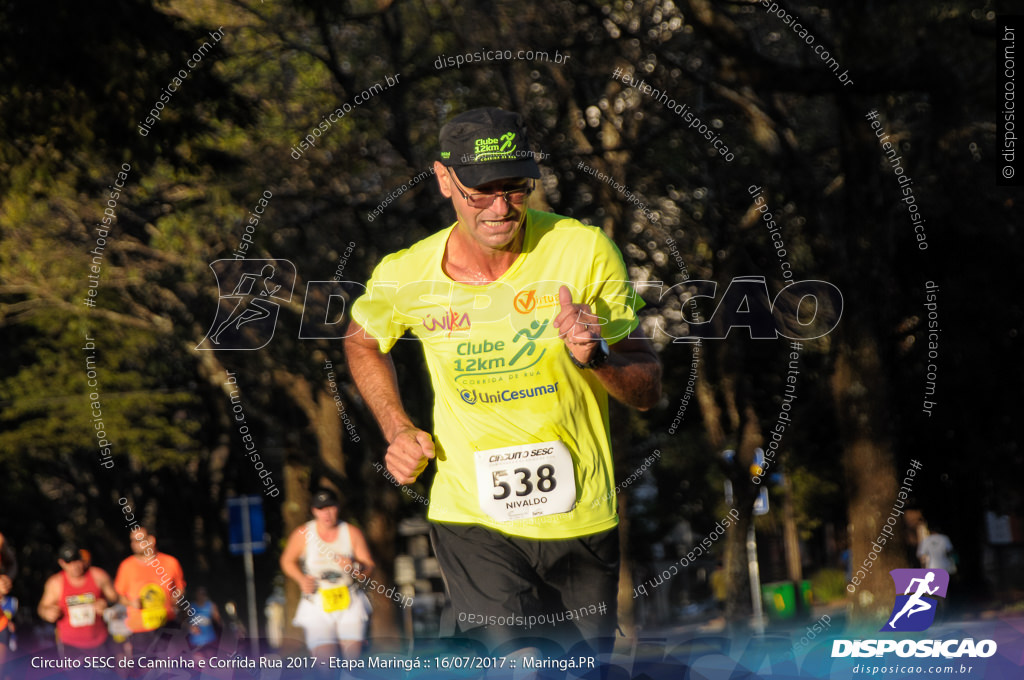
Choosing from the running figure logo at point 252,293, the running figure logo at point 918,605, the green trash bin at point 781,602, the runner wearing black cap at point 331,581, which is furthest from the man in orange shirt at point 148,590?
the green trash bin at point 781,602

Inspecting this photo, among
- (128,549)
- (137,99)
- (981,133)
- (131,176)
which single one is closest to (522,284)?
(137,99)

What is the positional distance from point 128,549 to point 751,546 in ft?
54.5

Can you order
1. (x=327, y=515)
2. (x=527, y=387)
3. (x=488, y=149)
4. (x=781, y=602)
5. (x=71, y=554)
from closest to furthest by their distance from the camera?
(x=488, y=149) → (x=527, y=387) → (x=327, y=515) → (x=71, y=554) → (x=781, y=602)

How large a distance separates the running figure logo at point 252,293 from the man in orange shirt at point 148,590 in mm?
2945

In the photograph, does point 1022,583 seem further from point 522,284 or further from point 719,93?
point 522,284

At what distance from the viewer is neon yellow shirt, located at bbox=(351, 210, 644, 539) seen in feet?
14.4

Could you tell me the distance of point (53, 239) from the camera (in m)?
15.5

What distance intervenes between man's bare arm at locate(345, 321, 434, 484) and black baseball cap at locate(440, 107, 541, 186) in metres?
0.77

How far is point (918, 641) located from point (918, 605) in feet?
4.17

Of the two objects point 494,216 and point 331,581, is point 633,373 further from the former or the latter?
point 331,581

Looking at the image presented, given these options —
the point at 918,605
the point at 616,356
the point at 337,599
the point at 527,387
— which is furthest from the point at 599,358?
the point at 337,599

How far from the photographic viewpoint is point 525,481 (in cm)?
436

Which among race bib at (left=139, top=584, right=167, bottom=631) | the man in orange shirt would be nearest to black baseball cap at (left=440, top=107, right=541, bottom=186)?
the man in orange shirt

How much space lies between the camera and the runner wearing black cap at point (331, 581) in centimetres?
952
